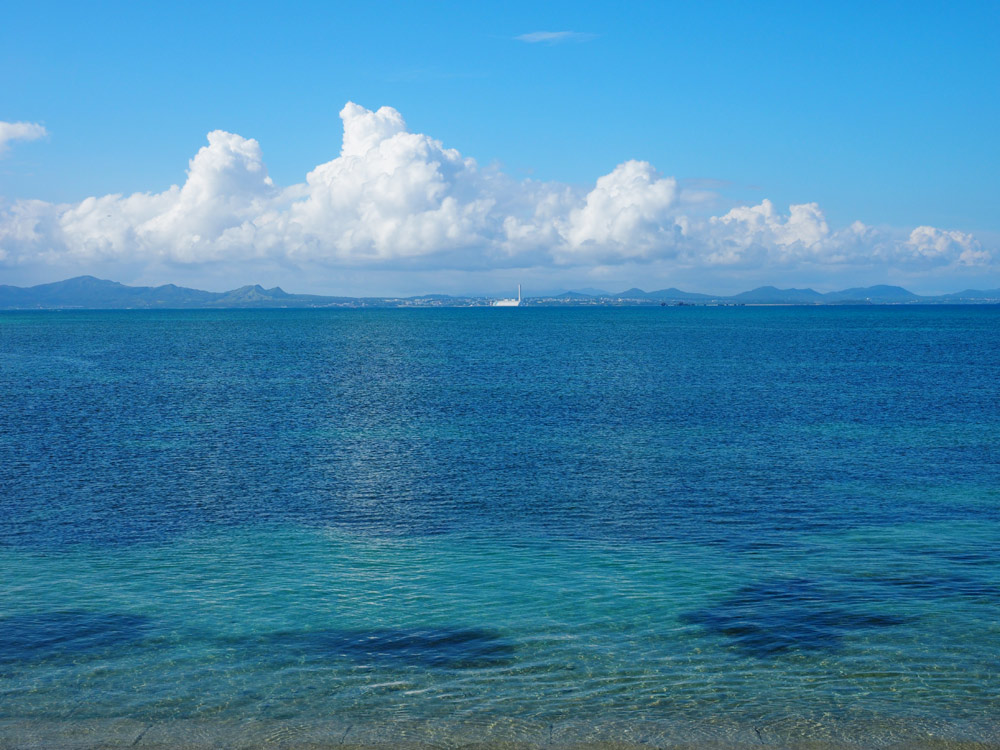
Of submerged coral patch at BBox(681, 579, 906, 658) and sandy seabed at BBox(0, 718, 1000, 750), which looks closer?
sandy seabed at BBox(0, 718, 1000, 750)

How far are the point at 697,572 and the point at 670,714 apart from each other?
33.7ft

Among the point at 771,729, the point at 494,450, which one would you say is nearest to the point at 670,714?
the point at 771,729

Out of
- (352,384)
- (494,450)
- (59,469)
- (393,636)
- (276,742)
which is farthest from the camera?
(352,384)

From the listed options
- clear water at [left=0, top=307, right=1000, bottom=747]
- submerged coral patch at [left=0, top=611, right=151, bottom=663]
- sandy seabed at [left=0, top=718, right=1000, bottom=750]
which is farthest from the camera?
submerged coral patch at [left=0, top=611, right=151, bottom=663]

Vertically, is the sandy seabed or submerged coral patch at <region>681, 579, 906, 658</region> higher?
submerged coral patch at <region>681, 579, 906, 658</region>

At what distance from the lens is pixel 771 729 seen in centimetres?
1761

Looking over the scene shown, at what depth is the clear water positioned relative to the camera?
18516 mm

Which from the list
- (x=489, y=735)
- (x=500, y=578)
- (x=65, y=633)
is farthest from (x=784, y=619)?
(x=65, y=633)

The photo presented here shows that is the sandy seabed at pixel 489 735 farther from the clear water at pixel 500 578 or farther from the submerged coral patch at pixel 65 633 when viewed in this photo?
the submerged coral patch at pixel 65 633

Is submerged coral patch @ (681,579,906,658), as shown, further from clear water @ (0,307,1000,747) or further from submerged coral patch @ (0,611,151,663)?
submerged coral patch @ (0,611,151,663)

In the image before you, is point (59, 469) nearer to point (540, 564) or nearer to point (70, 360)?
point (540, 564)

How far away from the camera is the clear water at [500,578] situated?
18.5 meters

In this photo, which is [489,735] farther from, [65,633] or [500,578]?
[65,633]

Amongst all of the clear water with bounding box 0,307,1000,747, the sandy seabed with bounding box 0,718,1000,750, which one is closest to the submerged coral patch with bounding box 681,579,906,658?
the clear water with bounding box 0,307,1000,747
